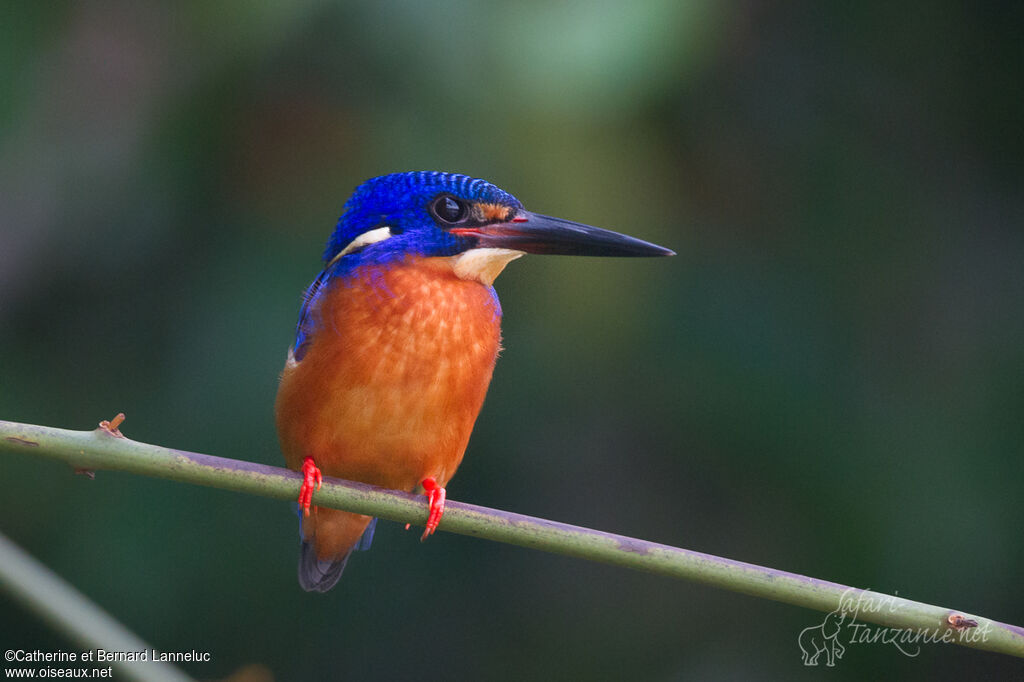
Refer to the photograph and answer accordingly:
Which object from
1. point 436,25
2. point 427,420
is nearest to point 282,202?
point 436,25

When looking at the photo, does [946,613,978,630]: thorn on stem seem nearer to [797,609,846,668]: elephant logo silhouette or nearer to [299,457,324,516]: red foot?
[299,457,324,516]: red foot

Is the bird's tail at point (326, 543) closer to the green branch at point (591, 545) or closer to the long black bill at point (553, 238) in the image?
the long black bill at point (553, 238)

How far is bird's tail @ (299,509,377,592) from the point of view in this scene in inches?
90.0

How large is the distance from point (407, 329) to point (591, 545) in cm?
74

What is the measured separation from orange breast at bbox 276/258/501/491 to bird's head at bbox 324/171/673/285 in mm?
32

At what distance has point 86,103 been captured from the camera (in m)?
2.67

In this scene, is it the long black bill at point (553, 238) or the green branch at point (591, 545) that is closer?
the green branch at point (591, 545)

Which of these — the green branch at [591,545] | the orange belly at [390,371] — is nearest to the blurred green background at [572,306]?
the orange belly at [390,371]

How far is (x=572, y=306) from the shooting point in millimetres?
2701

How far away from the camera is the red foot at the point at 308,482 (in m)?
1.56

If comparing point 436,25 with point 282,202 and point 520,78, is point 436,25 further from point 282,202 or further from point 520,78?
point 282,202

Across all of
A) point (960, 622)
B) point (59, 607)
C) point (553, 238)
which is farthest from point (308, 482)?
point (960, 622)

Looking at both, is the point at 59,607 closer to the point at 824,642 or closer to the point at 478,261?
the point at 478,261

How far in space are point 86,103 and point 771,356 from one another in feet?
5.90
